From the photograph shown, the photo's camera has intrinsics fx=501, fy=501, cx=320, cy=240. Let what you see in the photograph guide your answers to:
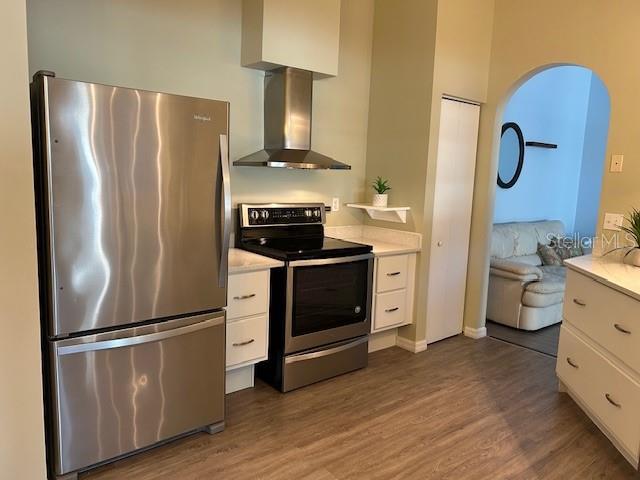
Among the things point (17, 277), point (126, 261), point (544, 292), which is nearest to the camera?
point (17, 277)

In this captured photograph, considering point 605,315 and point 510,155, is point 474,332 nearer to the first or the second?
point 605,315

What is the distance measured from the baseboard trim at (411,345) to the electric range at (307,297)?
56 cm

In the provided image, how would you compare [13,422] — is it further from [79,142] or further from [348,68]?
[348,68]

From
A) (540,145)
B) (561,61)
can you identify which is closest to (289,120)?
(561,61)

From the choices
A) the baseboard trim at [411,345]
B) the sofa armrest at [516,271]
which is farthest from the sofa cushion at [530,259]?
the baseboard trim at [411,345]

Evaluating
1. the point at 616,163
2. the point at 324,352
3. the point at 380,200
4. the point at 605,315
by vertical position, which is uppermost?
the point at 616,163

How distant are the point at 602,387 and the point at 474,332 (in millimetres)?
A: 1679

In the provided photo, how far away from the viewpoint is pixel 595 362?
8.85 feet

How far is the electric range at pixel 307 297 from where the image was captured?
302 cm

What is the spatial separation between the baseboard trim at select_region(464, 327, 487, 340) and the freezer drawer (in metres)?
2.46

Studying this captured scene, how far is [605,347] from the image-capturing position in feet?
8.56

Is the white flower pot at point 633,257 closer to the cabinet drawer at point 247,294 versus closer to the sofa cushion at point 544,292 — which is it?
the sofa cushion at point 544,292

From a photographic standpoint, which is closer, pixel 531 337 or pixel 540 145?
pixel 531 337

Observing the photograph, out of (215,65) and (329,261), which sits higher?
(215,65)
